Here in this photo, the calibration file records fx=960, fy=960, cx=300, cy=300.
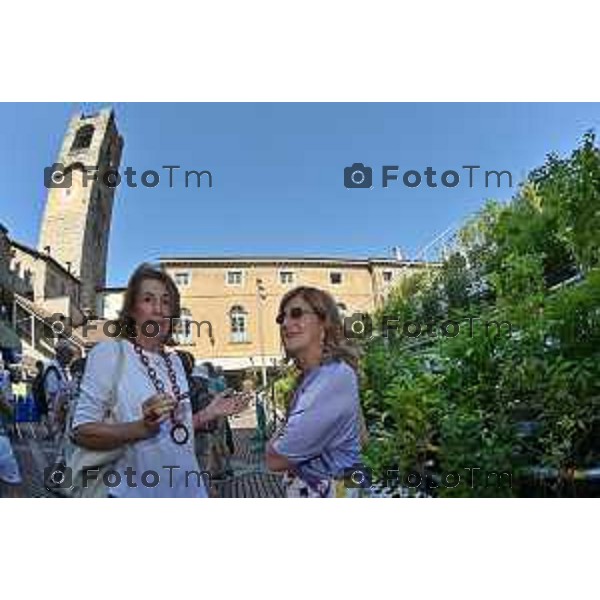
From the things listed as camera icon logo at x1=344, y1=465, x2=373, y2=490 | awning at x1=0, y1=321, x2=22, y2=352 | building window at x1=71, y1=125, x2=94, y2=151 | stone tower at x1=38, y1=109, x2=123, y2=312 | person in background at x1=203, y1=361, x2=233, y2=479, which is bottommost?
camera icon logo at x1=344, y1=465, x2=373, y2=490

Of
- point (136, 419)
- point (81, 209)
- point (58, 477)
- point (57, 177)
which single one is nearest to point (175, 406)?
point (136, 419)

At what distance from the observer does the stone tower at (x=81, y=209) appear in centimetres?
432

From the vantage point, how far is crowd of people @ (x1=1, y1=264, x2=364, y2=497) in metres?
4.12

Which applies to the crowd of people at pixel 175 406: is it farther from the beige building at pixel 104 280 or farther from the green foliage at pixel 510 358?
the green foliage at pixel 510 358

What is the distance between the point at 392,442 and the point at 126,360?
1232mm

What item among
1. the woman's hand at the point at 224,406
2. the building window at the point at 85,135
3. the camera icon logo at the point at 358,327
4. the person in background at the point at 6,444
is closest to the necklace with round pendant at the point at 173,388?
the woman's hand at the point at 224,406

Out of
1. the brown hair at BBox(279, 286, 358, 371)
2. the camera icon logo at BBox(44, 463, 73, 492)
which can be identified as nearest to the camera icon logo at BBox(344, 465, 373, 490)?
the brown hair at BBox(279, 286, 358, 371)

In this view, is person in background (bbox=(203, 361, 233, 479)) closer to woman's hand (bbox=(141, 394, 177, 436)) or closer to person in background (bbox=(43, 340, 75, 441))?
woman's hand (bbox=(141, 394, 177, 436))

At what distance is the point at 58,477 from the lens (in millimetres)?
4188

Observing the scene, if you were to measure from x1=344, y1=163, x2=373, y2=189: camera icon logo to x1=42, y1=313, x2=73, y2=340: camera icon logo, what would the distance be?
1409 millimetres

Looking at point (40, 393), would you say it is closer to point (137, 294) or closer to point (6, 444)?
point (6, 444)

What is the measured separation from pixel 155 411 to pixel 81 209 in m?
0.99

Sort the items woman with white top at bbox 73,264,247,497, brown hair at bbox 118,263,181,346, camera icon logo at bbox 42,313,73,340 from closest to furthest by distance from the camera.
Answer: woman with white top at bbox 73,264,247,497, brown hair at bbox 118,263,181,346, camera icon logo at bbox 42,313,73,340
